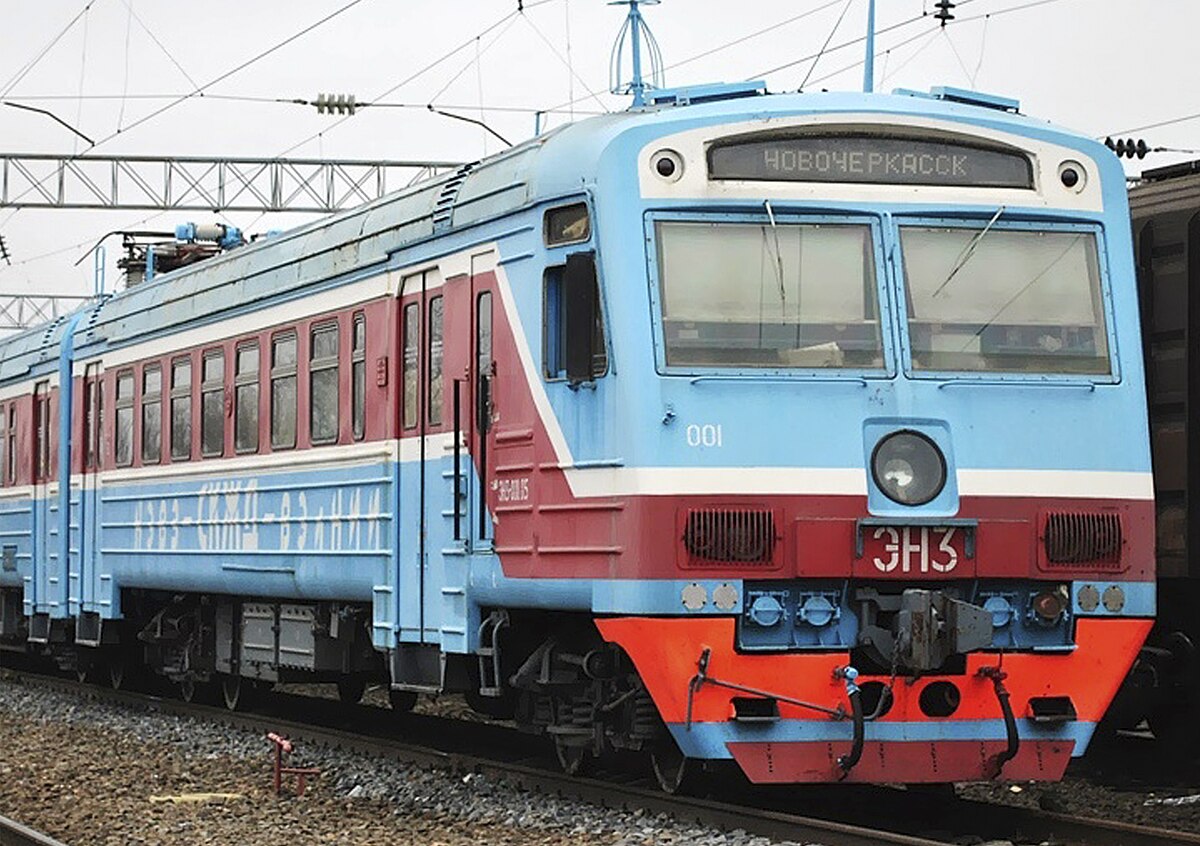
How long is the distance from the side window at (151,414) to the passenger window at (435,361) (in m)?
6.12

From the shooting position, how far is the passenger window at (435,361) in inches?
512

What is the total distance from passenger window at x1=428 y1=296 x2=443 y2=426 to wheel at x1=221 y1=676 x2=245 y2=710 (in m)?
6.56

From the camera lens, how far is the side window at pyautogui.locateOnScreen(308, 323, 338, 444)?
14742mm

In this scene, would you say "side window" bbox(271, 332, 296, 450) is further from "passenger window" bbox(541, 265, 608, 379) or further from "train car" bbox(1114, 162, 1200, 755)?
"train car" bbox(1114, 162, 1200, 755)

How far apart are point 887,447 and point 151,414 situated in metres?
9.68

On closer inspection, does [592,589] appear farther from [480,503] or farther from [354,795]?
[354,795]

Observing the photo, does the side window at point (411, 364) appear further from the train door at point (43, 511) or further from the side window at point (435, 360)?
the train door at point (43, 511)

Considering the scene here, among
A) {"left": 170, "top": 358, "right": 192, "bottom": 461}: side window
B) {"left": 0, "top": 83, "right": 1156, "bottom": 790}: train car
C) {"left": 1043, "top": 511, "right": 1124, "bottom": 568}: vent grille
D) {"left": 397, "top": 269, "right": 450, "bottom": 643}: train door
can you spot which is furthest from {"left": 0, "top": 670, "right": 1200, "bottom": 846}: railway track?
{"left": 170, "top": 358, "right": 192, "bottom": 461}: side window

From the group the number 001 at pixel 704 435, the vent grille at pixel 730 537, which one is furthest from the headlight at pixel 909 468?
the number 001 at pixel 704 435

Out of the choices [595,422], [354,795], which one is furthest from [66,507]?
[595,422]

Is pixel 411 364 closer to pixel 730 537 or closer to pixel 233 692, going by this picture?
pixel 730 537

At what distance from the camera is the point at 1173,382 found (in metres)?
13.3

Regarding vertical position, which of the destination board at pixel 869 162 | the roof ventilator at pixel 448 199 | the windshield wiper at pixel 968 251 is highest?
the roof ventilator at pixel 448 199

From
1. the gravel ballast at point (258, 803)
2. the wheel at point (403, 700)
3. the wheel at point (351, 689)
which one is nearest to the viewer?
the gravel ballast at point (258, 803)
